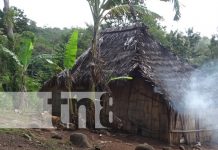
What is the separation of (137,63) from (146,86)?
0.92 m

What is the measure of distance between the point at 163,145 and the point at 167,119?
3.15 ft

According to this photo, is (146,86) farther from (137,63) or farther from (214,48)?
(214,48)

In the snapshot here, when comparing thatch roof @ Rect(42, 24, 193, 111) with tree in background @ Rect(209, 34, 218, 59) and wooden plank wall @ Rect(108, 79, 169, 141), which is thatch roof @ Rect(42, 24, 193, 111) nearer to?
wooden plank wall @ Rect(108, 79, 169, 141)

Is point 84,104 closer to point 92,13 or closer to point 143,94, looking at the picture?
point 143,94

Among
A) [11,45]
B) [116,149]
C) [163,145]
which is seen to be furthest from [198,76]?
[11,45]

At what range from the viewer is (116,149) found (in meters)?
9.39

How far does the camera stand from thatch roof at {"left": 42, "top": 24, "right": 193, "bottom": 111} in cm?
1253

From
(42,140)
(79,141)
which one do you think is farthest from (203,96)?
(42,140)

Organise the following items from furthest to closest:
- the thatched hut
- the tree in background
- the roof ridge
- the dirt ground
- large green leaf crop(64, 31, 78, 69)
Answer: the tree in background
the roof ridge
the thatched hut
large green leaf crop(64, 31, 78, 69)
the dirt ground

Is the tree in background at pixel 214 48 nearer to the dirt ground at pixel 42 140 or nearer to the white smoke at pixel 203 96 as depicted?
the white smoke at pixel 203 96

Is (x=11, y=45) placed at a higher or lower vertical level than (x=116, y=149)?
higher

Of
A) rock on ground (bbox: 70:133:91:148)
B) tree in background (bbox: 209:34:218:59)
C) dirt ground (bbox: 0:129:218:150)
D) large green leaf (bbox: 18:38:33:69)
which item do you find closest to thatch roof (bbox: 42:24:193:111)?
large green leaf (bbox: 18:38:33:69)

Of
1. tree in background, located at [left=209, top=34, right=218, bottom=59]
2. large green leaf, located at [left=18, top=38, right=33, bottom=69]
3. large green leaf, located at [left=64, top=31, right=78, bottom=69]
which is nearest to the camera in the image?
large green leaf, located at [left=64, top=31, right=78, bottom=69]

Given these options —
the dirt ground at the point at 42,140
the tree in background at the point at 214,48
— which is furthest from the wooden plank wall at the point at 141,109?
the tree in background at the point at 214,48
